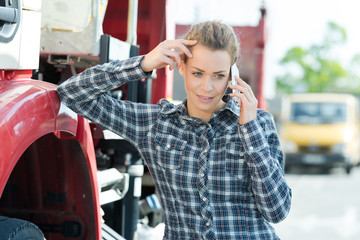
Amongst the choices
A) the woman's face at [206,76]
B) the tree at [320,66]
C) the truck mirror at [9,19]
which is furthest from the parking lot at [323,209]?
the tree at [320,66]

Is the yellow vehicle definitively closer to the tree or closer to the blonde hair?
the blonde hair

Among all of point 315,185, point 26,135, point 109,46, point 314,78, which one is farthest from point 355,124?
point 314,78

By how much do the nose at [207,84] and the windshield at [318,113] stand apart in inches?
487

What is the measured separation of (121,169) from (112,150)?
124 mm

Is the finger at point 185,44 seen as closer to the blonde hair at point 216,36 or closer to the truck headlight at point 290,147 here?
the blonde hair at point 216,36

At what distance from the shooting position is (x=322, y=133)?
1378 cm

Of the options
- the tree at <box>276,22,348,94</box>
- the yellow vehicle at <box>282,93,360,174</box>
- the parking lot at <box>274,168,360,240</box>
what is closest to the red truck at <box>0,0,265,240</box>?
the parking lot at <box>274,168,360,240</box>

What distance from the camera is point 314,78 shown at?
46812 millimetres

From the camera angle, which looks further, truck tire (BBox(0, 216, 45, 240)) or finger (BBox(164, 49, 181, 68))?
finger (BBox(164, 49, 181, 68))

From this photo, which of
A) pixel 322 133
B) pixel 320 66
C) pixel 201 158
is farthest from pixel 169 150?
pixel 320 66

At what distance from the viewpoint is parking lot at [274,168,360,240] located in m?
7.36

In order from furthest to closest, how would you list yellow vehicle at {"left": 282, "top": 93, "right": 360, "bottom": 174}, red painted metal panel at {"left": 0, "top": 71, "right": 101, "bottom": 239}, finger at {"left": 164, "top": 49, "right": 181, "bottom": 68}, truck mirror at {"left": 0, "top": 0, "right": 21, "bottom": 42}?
1. yellow vehicle at {"left": 282, "top": 93, "right": 360, "bottom": 174}
2. finger at {"left": 164, "top": 49, "right": 181, "bottom": 68}
3. truck mirror at {"left": 0, "top": 0, "right": 21, "bottom": 42}
4. red painted metal panel at {"left": 0, "top": 71, "right": 101, "bottom": 239}

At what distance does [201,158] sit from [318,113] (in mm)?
12576

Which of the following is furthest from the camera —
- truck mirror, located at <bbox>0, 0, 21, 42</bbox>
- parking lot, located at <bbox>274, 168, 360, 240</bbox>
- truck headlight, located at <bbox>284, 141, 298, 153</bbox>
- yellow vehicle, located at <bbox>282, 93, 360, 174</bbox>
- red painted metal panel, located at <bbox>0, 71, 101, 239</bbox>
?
truck headlight, located at <bbox>284, 141, 298, 153</bbox>
